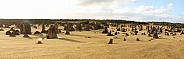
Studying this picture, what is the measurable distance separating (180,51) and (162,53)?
1225mm

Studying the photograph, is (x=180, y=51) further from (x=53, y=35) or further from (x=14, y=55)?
(x=53, y=35)

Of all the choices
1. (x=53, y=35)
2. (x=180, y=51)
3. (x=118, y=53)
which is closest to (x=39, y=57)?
(x=118, y=53)

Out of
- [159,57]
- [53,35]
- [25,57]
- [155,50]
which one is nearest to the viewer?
[25,57]

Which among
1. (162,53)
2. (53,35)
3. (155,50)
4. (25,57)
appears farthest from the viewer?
(53,35)

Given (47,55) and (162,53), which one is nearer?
(47,55)

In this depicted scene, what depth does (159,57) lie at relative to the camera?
11953 millimetres

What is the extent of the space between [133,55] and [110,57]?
1159 mm

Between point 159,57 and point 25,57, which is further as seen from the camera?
point 159,57

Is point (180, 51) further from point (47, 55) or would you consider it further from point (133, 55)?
point (47, 55)

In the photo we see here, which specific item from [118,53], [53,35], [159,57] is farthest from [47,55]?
[53,35]

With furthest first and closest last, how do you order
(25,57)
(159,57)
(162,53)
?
(162,53), (159,57), (25,57)

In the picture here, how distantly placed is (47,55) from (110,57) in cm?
244

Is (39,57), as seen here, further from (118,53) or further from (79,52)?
(118,53)

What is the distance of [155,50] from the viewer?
13.7 meters
